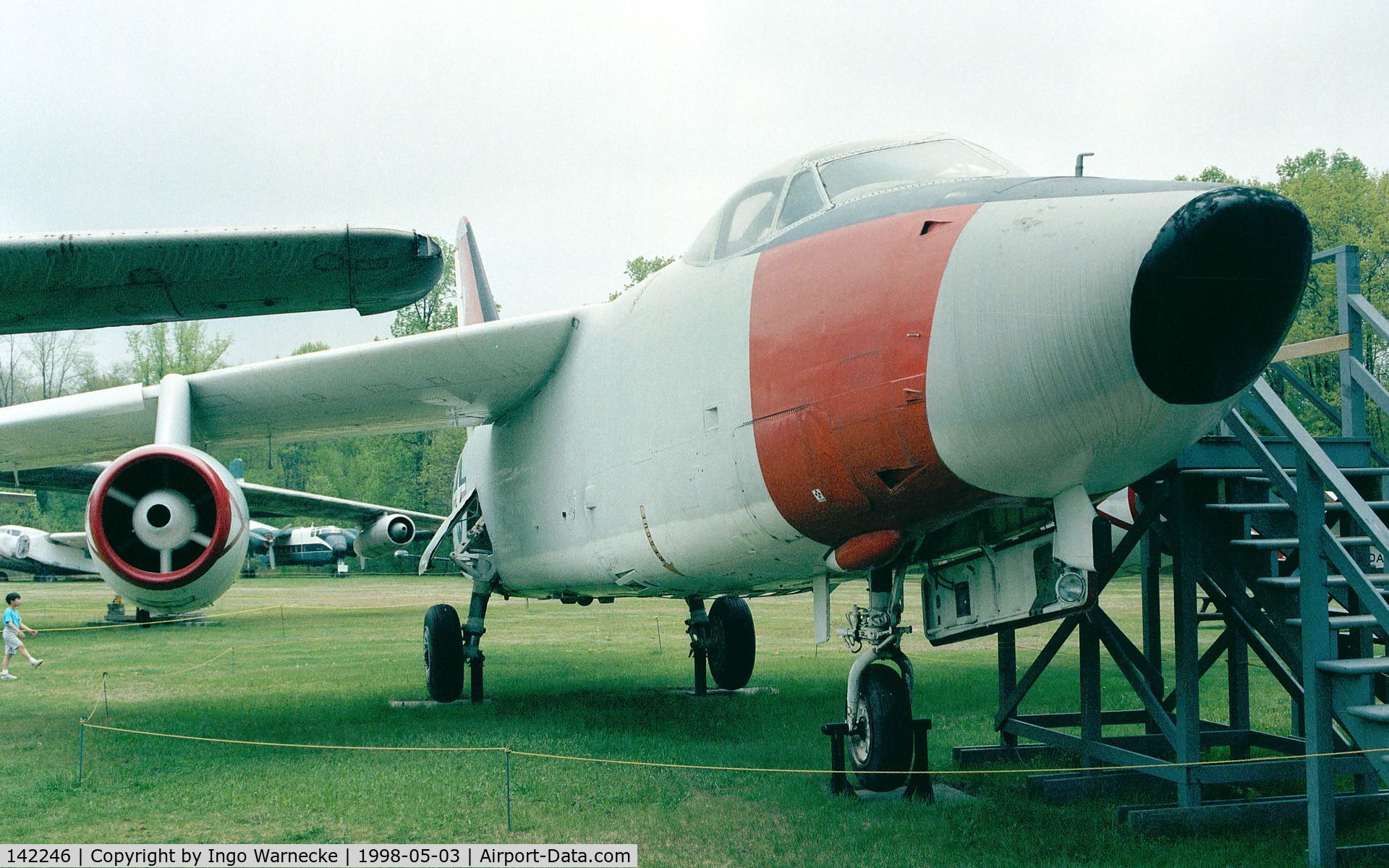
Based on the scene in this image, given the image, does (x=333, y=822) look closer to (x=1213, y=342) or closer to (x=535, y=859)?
(x=535, y=859)

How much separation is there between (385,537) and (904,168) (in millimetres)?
16808

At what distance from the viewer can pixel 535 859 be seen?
5.55m

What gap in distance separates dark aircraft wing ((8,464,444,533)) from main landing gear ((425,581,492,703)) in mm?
7561

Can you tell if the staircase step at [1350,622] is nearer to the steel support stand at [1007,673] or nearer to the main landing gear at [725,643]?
the steel support stand at [1007,673]

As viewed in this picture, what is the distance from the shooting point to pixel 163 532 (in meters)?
7.11

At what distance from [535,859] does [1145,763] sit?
11.5 ft

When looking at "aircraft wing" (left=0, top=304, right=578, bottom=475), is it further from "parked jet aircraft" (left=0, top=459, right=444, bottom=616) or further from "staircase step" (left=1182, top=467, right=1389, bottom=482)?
"staircase step" (left=1182, top=467, right=1389, bottom=482)

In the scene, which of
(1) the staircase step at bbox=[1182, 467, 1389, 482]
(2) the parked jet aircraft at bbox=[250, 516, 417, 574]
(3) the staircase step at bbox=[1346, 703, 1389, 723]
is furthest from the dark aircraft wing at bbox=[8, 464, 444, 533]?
(3) the staircase step at bbox=[1346, 703, 1389, 723]

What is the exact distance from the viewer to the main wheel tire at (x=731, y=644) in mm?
12281

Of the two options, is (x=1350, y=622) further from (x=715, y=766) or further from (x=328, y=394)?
(x=328, y=394)

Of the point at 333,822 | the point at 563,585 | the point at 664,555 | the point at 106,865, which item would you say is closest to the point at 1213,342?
the point at 664,555

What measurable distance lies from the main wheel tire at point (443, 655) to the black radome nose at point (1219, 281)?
908cm

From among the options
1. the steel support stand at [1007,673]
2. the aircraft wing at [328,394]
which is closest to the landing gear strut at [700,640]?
the aircraft wing at [328,394]

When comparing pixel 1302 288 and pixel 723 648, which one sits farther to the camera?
pixel 723 648
